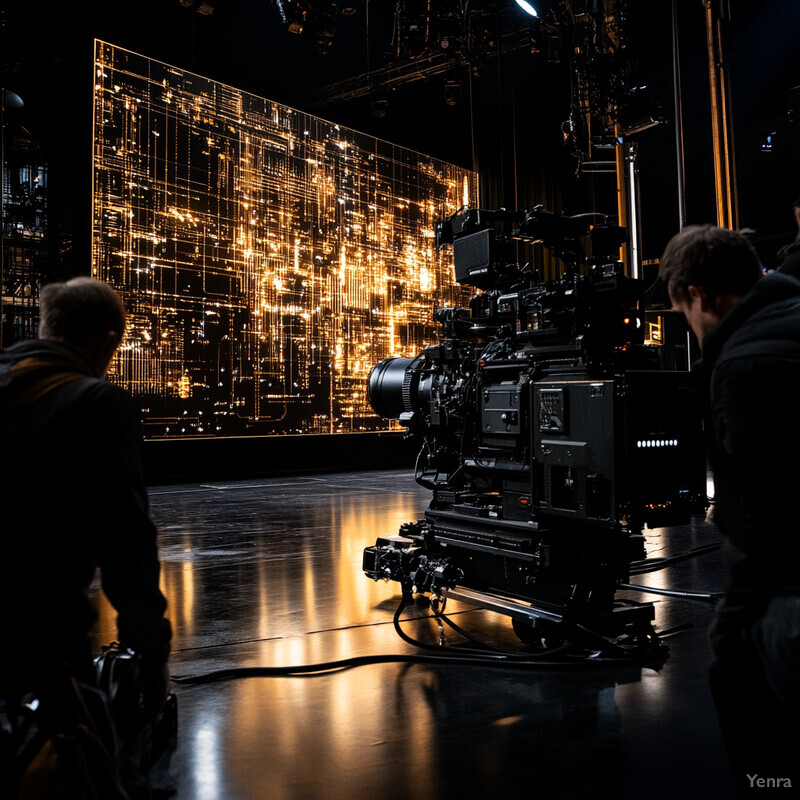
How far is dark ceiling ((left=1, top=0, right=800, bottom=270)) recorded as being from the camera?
8352mm

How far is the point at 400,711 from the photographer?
2441 millimetres

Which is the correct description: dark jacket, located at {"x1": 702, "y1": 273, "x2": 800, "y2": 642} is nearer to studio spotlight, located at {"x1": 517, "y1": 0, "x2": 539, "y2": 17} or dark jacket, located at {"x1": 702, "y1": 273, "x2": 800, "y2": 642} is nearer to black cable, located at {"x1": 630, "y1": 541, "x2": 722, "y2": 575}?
black cable, located at {"x1": 630, "y1": 541, "x2": 722, "y2": 575}

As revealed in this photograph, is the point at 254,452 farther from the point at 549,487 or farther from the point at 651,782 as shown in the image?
the point at 651,782

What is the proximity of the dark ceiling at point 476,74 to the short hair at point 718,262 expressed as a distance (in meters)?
7.05

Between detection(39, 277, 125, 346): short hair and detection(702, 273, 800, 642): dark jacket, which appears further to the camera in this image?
detection(39, 277, 125, 346): short hair

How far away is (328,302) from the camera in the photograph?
10906 mm

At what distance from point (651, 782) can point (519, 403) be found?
152 cm

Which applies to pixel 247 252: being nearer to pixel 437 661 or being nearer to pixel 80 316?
pixel 437 661

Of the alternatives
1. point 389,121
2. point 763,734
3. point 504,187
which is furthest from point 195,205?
point 763,734

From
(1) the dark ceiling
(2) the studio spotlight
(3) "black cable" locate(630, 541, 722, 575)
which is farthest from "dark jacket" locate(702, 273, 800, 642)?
(2) the studio spotlight

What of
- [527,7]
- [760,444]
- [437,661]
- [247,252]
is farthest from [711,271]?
[247,252]

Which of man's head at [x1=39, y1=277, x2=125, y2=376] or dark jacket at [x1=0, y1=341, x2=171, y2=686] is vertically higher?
man's head at [x1=39, y1=277, x2=125, y2=376]

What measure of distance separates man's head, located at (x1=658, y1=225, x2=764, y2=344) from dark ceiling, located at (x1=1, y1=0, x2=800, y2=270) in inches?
277

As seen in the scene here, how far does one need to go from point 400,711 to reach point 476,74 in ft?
29.8
